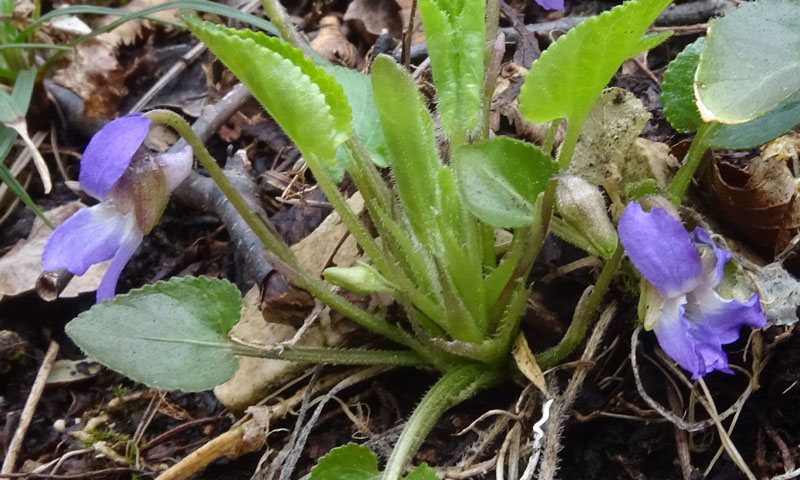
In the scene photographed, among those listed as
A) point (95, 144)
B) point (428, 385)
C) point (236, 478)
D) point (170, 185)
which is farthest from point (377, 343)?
point (95, 144)

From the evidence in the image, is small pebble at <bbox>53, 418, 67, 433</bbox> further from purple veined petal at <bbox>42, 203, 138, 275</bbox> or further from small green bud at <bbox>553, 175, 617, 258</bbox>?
small green bud at <bbox>553, 175, 617, 258</bbox>

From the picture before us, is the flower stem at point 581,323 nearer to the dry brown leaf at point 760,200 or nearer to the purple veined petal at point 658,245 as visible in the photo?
the purple veined petal at point 658,245

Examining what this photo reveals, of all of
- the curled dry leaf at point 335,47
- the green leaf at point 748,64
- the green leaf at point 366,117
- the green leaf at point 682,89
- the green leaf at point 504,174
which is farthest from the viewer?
the curled dry leaf at point 335,47

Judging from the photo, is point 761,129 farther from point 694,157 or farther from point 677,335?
point 677,335

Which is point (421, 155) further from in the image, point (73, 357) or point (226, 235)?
point (73, 357)

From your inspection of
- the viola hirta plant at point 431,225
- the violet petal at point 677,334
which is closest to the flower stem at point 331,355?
the viola hirta plant at point 431,225

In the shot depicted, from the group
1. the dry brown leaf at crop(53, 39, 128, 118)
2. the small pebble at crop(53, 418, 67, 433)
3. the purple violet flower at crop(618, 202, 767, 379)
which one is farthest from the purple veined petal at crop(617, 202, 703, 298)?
Result: the dry brown leaf at crop(53, 39, 128, 118)
